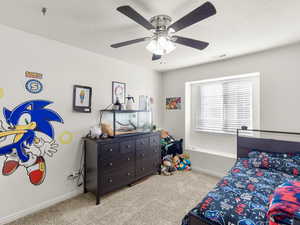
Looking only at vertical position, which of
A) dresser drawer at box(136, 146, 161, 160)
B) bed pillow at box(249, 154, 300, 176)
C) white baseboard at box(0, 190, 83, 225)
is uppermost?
bed pillow at box(249, 154, 300, 176)

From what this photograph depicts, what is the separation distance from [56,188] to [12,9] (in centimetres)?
→ 235

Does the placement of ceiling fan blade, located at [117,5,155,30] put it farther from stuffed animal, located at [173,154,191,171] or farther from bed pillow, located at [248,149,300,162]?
stuffed animal, located at [173,154,191,171]

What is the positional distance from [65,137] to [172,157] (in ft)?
7.67

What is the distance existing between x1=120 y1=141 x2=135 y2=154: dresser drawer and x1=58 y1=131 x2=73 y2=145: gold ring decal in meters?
0.83

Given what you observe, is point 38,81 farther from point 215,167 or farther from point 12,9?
point 215,167

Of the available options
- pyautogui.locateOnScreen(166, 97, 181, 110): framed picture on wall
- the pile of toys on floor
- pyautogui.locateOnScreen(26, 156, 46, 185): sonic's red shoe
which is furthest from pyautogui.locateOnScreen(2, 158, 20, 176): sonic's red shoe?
pyautogui.locateOnScreen(166, 97, 181, 110): framed picture on wall

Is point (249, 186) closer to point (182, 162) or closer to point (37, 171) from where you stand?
point (182, 162)

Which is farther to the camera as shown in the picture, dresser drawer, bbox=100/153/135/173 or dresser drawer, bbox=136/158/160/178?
dresser drawer, bbox=136/158/160/178

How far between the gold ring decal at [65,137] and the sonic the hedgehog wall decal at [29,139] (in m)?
0.10

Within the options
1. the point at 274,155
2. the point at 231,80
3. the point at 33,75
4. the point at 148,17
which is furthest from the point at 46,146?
the point at 231,80

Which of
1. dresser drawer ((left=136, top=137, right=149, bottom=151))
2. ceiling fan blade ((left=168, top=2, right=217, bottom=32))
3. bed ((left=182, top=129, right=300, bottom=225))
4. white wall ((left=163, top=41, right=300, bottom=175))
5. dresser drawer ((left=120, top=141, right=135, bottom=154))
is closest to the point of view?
ceiling fan blade ((left=168, top=2, right=217, bottom=32))

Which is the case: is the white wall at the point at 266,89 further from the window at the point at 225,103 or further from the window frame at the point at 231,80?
the window at the point at 225,103

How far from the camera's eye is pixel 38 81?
7.00 feet

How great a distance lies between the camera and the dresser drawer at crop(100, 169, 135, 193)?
2.31 m
